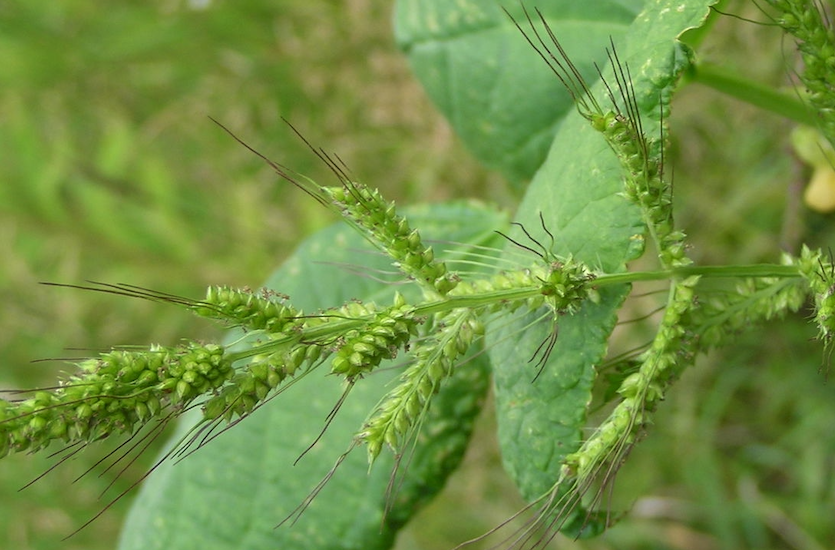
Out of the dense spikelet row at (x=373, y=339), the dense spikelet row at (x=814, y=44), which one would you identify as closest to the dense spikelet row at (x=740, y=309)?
the dense spikelet row at (x=814, y=44)

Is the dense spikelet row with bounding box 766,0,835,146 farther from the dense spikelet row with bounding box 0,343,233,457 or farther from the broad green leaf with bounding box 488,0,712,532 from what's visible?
the dense spikelet row with bounding box 0,343,233,457

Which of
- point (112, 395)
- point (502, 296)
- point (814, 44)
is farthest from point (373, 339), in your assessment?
point (814, 44)

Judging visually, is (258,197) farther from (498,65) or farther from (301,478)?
(301,478)

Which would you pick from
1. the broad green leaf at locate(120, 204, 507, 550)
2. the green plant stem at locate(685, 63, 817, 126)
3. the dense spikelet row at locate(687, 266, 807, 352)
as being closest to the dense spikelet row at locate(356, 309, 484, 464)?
the dense spikelet row at locate(687, 266, 807, 352)

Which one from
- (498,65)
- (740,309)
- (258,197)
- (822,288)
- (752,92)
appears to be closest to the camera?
(822,288)

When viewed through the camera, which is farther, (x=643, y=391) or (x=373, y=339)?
(x=643, y=391)

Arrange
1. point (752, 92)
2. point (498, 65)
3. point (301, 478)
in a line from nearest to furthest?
point (752, 92) → point (301, 478) → point (498, 65)

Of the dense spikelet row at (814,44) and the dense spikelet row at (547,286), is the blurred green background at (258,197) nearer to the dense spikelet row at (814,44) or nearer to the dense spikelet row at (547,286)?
the dense spikelet row at (814,44)
